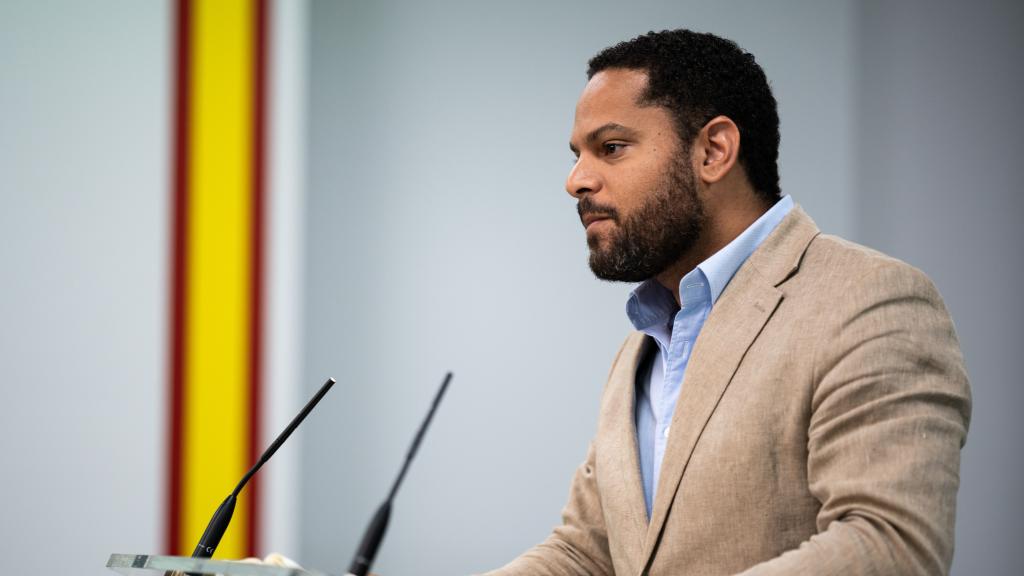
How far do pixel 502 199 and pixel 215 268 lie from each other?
64cm

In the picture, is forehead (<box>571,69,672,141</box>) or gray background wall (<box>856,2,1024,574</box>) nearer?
forehead (<box>571,69,672,141</box>)

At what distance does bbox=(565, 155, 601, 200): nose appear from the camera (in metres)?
1.19

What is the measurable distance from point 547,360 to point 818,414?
1.24 meters

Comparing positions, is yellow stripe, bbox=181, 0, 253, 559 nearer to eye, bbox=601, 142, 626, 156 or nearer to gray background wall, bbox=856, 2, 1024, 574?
eye, bbox=601, 142, 626, 156

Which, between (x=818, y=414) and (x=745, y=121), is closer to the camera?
(x=818, y=414)

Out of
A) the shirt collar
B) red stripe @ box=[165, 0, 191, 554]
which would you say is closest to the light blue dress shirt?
the shirt collar

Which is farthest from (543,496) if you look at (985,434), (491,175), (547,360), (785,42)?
(785,42)

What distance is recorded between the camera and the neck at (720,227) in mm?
1194

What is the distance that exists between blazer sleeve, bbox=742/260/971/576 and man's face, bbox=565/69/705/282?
0.26 meters

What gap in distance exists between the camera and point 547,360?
2.13 metres

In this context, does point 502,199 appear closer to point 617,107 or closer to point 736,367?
point 617,107

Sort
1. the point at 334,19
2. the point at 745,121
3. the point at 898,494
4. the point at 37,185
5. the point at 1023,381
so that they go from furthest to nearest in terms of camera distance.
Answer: the point at 334,19 → the point at 1023,381 → the point at 37,185 → the point at 745,121 → the point at 898,494

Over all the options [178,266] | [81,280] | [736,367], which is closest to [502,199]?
[178,266]

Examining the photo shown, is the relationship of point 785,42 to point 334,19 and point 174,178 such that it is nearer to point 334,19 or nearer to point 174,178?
point 334,19
